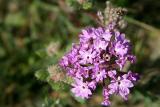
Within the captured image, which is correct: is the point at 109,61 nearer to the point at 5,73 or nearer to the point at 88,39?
the point at 88,39

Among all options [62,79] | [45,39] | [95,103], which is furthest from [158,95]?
[45,39]

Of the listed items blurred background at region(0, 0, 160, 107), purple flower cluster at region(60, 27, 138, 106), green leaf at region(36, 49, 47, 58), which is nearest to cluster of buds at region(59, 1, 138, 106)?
purple flower cluster at region(60, 27, 138, 106)

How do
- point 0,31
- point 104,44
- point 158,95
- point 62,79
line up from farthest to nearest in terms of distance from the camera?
point 0,31 → point 158,95 → point 62,79 → point 104,44

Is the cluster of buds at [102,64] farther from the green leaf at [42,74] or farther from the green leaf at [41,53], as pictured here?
the green leaf at [41,53]

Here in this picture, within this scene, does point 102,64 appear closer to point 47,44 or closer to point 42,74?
point 42,74

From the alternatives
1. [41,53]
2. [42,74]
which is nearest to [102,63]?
[42,74]

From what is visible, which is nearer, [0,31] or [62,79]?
[62,79]

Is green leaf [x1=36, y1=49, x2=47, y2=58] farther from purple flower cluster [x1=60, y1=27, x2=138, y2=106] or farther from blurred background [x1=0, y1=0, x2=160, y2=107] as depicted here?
purple flower cluster [x1=60, y1=27, x2=138, y2=106]

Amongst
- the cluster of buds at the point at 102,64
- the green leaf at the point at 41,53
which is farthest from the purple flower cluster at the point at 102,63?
the green leaf at the point at 41,53
